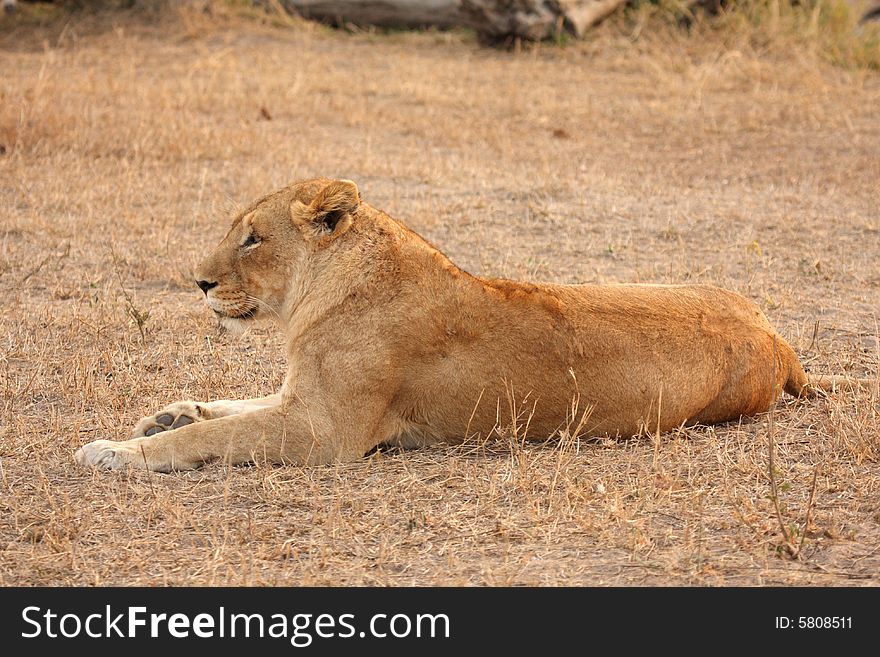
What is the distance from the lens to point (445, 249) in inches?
297

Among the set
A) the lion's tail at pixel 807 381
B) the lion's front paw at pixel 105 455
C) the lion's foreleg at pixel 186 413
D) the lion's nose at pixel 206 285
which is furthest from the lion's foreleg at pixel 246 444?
the lion's tail at pixel 807 381

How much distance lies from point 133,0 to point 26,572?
13470 millimetres

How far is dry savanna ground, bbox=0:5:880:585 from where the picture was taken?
370 cm

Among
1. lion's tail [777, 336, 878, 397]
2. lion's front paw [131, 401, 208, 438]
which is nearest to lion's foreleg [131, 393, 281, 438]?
lion's front paw [131, 401, 208, 438]

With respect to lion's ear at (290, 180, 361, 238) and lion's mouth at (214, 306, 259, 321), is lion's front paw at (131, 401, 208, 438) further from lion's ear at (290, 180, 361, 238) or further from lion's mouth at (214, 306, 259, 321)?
lion's ear at (290, 180, 361, 238)

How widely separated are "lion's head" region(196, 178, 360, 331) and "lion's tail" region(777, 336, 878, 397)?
172 centimetres

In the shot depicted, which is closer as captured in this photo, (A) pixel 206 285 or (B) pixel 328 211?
(B) pixel 328 211

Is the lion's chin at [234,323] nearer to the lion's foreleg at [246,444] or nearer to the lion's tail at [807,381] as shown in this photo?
the lion's foreleg at [246,444]

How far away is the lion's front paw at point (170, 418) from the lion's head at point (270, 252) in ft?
1.17

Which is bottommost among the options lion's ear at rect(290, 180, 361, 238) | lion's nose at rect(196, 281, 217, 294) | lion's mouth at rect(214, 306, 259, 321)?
lion's mouth at rect(214, 306, 259, 321)

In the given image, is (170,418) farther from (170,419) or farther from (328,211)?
(328,211)

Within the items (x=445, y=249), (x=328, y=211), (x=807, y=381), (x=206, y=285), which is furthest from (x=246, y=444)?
(x=445, y=249)

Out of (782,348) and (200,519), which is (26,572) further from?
(782,348)

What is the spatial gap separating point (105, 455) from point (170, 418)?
1.22 ft
